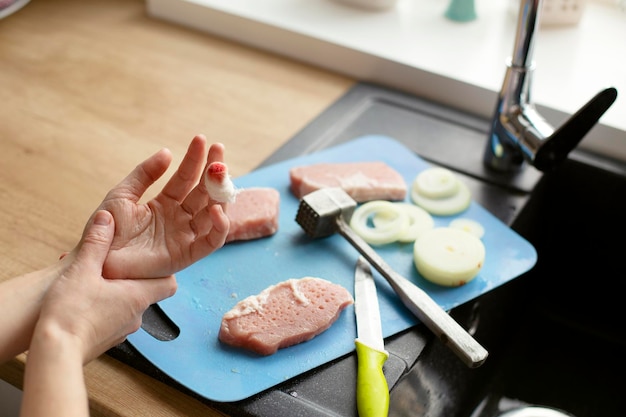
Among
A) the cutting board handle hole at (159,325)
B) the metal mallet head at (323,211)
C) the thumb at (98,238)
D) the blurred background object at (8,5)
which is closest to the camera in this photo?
the thumb at (98,238)

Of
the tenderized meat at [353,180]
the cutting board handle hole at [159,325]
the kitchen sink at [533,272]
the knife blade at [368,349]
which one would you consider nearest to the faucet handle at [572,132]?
the kitchen sink at [533,272]

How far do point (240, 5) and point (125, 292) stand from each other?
912mm

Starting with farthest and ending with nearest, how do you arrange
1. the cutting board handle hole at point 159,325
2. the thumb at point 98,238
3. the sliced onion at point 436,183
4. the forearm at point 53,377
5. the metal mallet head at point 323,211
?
the sliced onion at point 436,183 < the metal mallet head at point 323,211 < the cutting board handle hole at point 159,325 < the thumb at point 98,238 < the forearm at point 53,377

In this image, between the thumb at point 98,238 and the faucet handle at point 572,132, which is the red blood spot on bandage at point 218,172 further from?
the faucet handle at point 572,132

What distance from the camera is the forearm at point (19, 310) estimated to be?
760 mm

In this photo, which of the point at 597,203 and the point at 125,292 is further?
the point at 597,203

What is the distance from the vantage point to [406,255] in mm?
1029

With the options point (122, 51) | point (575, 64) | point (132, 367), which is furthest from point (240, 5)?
point (132, 367)

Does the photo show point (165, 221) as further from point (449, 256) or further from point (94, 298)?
point (449, 256)

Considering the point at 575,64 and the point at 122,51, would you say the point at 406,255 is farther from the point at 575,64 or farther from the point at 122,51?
the point at 122,51

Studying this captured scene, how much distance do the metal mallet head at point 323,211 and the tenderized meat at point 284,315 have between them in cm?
10

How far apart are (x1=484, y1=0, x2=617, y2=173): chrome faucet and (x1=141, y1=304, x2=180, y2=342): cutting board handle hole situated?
566 millimetres

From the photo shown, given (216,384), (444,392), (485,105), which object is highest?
(485,105)

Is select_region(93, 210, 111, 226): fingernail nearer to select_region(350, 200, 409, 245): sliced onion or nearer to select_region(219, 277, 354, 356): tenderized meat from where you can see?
select_region(219, 277, 354, 356): tenderized meat
